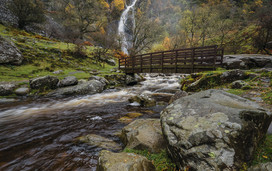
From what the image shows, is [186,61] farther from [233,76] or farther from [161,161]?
[161,161]

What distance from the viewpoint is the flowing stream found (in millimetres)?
2960

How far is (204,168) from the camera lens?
1.77 m

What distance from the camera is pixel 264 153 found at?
202 centimetres

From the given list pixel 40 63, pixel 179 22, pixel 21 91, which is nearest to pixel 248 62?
pixel 21 91

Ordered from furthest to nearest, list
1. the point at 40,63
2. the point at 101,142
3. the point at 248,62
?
the point at 40,63, the point at 248,62, the point at 101,142

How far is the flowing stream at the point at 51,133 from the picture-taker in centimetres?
296

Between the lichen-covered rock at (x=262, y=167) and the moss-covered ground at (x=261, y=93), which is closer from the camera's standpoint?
the lichen-covered rock at (x=262, y=167)

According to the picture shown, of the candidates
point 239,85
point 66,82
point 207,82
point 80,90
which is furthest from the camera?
point 66,82

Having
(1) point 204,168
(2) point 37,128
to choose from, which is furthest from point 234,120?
(2) point 37,128

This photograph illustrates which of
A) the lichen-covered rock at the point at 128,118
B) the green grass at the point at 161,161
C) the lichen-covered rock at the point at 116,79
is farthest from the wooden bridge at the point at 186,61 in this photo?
the green grass at the point at 161,161

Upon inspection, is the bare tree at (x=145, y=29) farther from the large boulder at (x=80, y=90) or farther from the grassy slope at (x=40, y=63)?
the large boulder at (x=80, y=90)

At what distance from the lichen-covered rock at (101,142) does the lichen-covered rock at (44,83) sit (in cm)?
873

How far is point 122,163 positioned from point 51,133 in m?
3.67

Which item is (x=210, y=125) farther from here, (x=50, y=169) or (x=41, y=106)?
(x=41, y=106)
